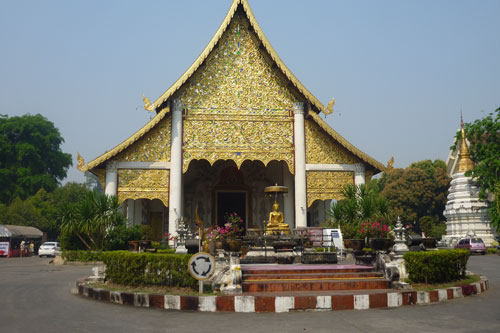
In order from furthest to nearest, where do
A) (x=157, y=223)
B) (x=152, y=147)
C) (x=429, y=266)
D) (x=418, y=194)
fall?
(x=418, y=194)
(x=157, y=223)
(x=152, y=147)
(x=429, y=266)

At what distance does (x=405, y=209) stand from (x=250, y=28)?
27.0m

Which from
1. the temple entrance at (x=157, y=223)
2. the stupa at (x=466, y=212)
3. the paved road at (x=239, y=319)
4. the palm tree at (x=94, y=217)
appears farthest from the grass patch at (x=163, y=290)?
the stupa at (x=466, y=212)

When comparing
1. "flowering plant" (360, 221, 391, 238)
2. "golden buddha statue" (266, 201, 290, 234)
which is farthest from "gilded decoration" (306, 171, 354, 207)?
"flowering plant" (360, 221, 391, 238)

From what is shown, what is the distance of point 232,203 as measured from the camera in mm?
21266

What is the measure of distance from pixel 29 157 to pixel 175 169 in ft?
99.8

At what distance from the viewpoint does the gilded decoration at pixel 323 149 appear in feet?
57.6

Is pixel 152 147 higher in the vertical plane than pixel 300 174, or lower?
higher

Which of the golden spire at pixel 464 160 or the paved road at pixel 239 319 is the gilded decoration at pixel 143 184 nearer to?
the paved road at pixel 239 319

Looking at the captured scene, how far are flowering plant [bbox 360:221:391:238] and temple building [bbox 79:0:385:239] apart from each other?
160 inches

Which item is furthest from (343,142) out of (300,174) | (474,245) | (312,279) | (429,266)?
(474,245)

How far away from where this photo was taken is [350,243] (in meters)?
13.1

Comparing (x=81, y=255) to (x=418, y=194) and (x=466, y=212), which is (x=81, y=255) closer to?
(x=466, y=212)

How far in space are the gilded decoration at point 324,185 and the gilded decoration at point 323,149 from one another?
1.64ft

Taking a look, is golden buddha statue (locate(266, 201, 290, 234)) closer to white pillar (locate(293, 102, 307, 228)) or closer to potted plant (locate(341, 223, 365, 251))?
potted plant (locate(341, 223, 365, 251))
